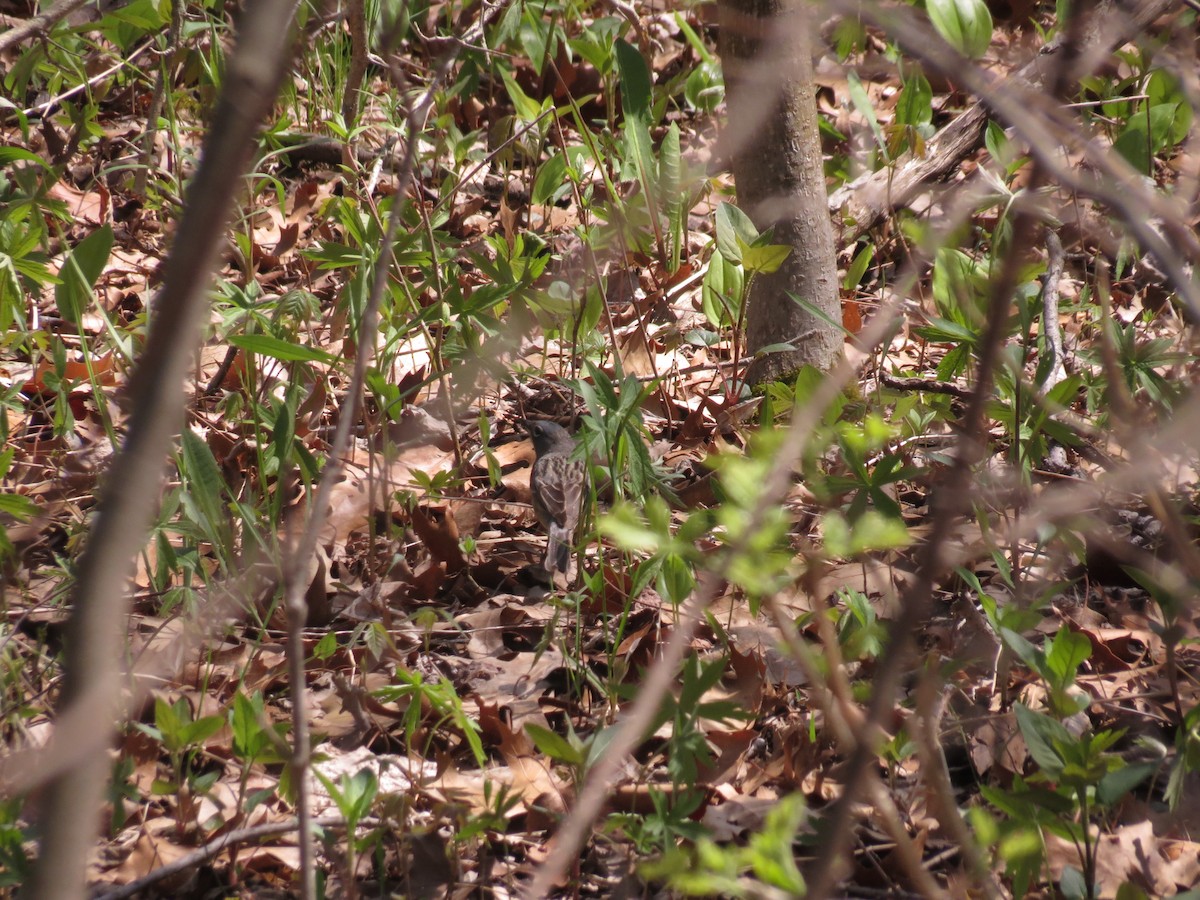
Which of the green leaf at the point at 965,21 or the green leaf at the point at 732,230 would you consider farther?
the green leaf at the point at 965,21

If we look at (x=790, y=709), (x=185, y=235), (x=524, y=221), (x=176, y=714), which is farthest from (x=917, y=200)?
(x=185, y=235)

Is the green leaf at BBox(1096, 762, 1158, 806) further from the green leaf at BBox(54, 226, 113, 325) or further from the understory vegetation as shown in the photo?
the green leaf at BBox(54, 226, 113, 325)

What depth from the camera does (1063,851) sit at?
237cm

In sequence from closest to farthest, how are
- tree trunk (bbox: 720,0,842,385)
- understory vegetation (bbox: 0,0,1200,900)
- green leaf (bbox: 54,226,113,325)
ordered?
understory vegetation (bbox: 0,0,1200,900) → green leaf (bbox: 54,226,113,325) → tree trunk (bbox: 720,0,842,385)

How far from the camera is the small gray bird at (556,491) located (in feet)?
12.0

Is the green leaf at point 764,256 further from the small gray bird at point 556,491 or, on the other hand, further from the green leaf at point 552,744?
the green leaf at point 552,744

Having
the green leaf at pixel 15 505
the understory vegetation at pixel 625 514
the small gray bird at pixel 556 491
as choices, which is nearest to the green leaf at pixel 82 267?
the understory vegetation at pixel 625 514

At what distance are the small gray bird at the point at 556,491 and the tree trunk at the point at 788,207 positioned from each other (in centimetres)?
91

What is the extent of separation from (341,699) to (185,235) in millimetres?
2104

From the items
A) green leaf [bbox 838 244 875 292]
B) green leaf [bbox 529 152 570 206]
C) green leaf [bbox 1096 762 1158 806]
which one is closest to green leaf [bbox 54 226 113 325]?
green leaf [bbox 529 152 570 206]

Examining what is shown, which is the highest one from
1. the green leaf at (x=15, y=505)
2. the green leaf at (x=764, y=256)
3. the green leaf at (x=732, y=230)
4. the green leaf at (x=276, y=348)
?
the green leaf at (x=732, y=230)

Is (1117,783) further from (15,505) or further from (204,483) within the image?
(15,505)

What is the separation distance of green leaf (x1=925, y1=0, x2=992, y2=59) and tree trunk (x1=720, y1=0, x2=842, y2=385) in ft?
2.21

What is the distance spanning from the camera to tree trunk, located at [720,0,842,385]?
3898 mm
